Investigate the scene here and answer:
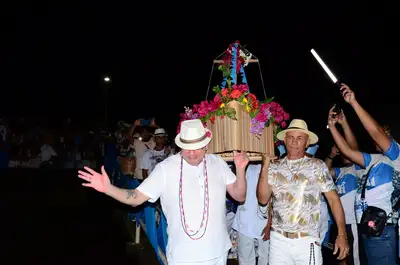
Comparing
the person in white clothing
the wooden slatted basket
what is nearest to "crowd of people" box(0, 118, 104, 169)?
the person in white clothing

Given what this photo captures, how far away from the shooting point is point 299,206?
15.1 ft

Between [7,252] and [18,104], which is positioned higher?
[18,104]

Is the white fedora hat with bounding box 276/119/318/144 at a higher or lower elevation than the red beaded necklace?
higher

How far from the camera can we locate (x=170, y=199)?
420 cm

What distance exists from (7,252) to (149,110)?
31.4 meters

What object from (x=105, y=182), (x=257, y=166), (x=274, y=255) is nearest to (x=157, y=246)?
(x=257, y=166)

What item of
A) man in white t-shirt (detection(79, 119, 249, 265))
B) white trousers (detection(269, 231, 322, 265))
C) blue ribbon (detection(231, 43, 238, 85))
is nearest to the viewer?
man in white t-shirt (detection(79, 119, 249, 265))

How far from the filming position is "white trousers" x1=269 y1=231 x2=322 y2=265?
4.58 meters

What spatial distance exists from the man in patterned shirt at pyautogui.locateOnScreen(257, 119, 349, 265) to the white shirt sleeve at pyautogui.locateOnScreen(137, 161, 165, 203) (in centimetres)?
113

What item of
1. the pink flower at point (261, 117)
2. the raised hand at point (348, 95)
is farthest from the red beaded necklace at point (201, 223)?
the raised hand at point (348, 95)

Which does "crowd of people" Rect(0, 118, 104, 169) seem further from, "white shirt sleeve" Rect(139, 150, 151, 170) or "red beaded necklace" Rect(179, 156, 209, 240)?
"red beaded necklace" Rect(179, 156, 209, 240)

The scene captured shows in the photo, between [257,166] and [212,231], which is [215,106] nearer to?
[212,231]

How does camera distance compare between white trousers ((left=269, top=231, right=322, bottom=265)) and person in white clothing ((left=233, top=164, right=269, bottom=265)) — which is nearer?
white trousers ((left=269, top=231, right=322, bottom=265))

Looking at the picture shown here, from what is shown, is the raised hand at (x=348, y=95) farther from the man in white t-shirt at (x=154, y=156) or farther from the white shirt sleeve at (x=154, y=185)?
the man in white t-shirt at (x=154, y=156)
